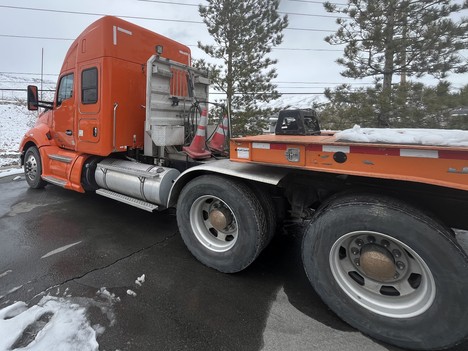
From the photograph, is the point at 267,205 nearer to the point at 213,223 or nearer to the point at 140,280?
the point at 213,223

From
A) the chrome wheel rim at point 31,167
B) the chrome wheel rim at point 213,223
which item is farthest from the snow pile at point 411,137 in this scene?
the chrome wheel rim at point 31,167

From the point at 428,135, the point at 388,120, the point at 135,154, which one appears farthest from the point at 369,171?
the point at 388,120

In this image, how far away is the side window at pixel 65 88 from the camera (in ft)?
17.5

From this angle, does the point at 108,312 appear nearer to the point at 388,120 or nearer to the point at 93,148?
the point at 93,148

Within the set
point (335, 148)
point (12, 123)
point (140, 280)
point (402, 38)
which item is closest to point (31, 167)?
point (140, 280)

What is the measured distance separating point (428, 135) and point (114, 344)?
110 inches

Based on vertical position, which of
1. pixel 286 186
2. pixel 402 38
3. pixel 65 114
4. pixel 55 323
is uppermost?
pixel 402 38

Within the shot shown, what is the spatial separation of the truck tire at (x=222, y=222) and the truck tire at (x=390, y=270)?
1.91 feet

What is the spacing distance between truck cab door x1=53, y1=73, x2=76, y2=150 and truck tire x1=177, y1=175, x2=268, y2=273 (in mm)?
3326

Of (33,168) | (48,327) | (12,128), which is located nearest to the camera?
(48,327)

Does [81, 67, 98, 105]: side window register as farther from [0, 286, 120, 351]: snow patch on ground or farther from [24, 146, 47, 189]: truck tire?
[0, 286, 120, 351]: snow patch on ground

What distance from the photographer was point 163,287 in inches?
114

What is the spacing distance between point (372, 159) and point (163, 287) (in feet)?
7.55

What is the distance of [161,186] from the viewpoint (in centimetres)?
400
